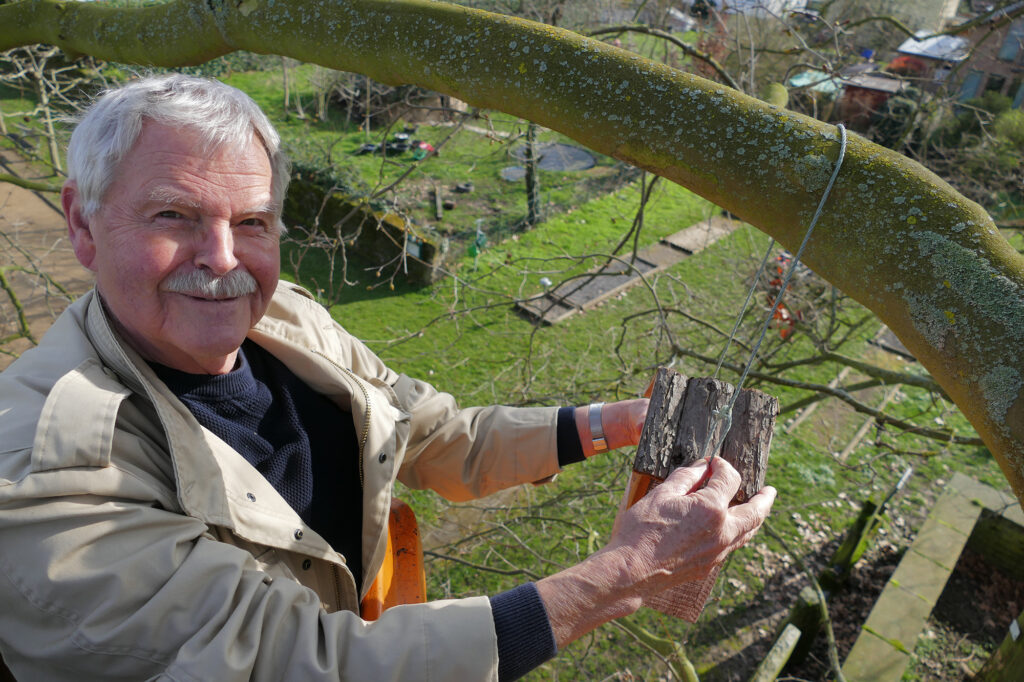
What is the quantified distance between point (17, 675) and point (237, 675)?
19.0 inches

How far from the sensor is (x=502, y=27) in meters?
1.79

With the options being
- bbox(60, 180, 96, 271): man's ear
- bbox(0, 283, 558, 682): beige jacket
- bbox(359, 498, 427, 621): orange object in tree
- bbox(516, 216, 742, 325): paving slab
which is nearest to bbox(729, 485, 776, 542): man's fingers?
bbox(0, 283, 558, 682): beige jacket

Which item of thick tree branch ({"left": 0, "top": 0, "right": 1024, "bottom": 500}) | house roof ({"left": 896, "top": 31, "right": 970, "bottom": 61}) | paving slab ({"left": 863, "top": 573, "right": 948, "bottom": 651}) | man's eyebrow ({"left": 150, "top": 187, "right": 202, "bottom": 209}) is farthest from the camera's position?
paving slab ({"left": 863, "top": 573, "right": 948, "bottom": 651})

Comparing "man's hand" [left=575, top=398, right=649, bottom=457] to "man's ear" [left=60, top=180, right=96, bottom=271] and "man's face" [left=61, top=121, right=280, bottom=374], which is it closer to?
"man's face" [left=61, top=121, right=280, bottom=374]

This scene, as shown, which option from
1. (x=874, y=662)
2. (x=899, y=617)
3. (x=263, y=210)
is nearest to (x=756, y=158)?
(x=263, y=210)

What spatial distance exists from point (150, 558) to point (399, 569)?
1.01 metres

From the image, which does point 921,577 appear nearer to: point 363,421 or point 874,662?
point 874,662

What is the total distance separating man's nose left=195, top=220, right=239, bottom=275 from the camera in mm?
1758

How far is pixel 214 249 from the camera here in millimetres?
1769

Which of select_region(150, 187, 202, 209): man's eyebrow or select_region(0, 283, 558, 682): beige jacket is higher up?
select_region(150, 187, 202, 209): man's eyebrow

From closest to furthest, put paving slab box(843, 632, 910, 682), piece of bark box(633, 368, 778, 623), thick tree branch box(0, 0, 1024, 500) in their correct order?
1. thick tree branch box(0, 0, 1024, 500)
2. piece of bark box(633, 368, 778, 623)
3. paving slab box(843, 632, 910, 682)

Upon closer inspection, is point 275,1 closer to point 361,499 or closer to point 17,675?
point 361,499

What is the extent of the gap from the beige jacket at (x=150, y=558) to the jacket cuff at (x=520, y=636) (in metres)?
0.03

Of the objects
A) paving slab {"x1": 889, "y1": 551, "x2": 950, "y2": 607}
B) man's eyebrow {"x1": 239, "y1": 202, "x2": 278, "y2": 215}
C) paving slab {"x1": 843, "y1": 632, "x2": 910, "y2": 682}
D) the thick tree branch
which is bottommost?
paving slab {"x1": 843, "y1": 632, "x2": 910, "y2": 682}
